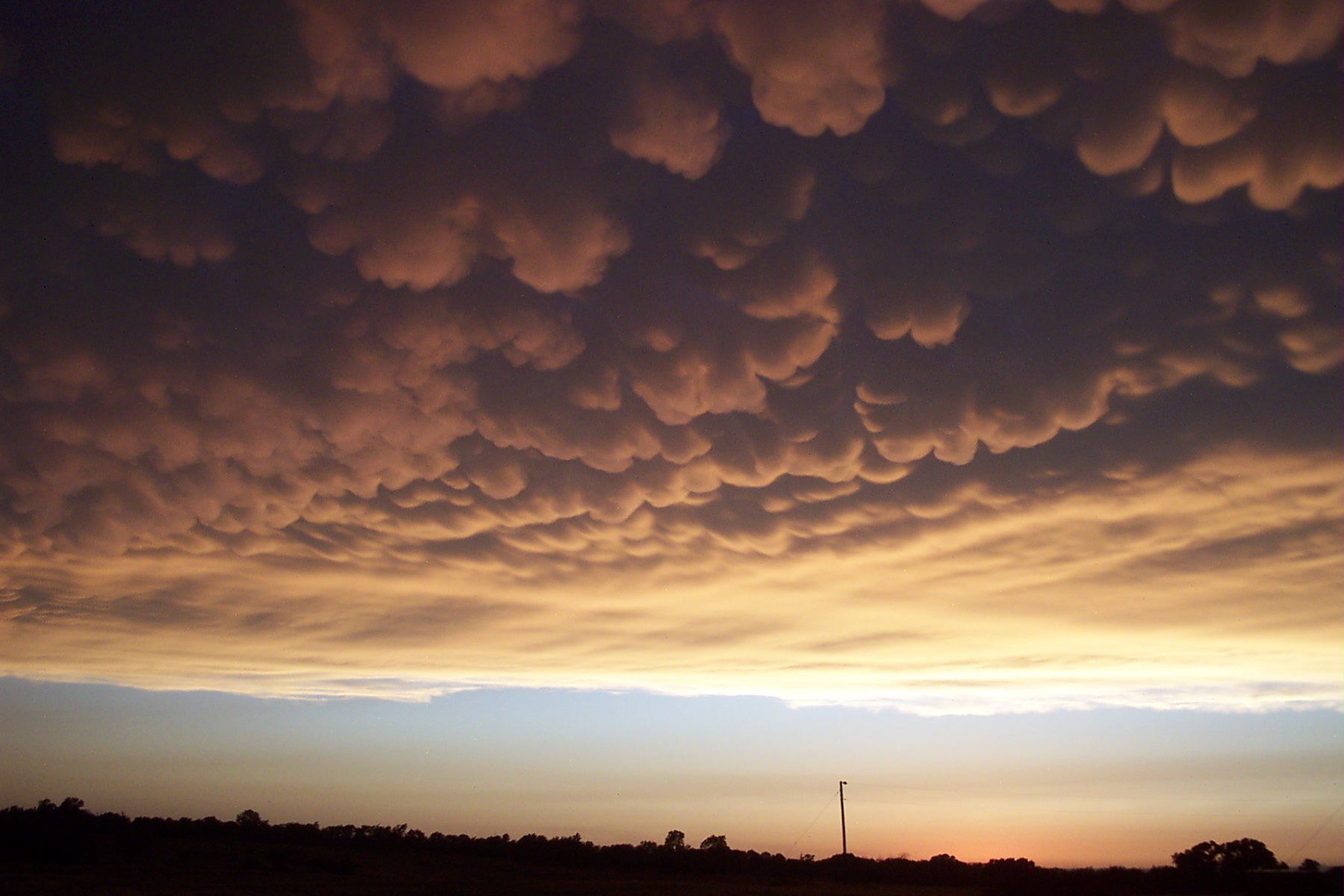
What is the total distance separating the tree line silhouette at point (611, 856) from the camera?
4562 centimetres

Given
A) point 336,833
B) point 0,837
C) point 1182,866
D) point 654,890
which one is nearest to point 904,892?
point 654,890

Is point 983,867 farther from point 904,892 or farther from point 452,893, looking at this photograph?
point 452,893

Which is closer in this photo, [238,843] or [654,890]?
[654,890]

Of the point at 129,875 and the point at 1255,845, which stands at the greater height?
the point at 1255,845

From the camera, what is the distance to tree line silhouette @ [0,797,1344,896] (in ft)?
150

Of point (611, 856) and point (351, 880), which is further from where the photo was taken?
point (611, 856)

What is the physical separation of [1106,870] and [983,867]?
588 inches

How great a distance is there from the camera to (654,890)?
4409 cm

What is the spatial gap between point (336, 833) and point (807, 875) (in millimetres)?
53438

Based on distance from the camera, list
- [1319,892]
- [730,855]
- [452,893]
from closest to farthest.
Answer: [452,893], [1319,892], [730,855]

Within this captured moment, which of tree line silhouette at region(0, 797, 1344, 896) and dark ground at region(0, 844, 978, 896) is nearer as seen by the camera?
dark ground at region(0, 844, 978, 896)

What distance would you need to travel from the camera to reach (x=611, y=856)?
269 feet

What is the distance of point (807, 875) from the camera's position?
72.3 meters

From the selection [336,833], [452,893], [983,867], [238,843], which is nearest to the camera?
[452,893]
